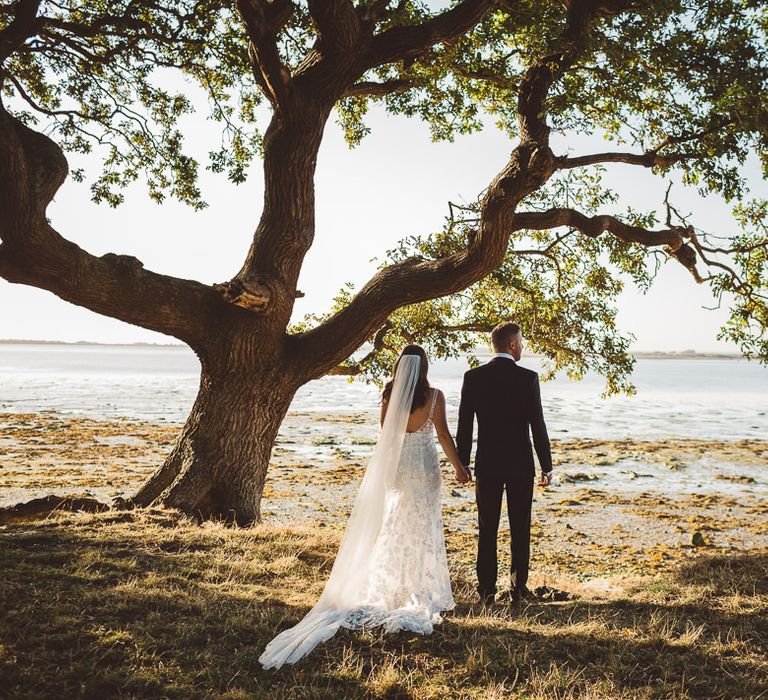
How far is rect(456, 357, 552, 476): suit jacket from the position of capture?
19.5 ft

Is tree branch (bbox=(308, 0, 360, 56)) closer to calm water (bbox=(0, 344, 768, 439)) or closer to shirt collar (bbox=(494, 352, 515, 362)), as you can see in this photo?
shirt collar (bbox=(494, 352, 515, 362))

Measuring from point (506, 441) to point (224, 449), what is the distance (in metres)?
4.22

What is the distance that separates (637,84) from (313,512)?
9437 mm

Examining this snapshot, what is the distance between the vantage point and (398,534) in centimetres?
595

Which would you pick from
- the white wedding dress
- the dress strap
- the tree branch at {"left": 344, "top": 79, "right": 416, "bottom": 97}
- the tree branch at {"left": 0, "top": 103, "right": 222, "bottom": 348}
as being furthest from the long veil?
the tree branch at {"left": 344, "top": 79, "right": 416, "bottom": 97}

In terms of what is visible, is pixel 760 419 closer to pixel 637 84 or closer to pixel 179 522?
pixel 637 84

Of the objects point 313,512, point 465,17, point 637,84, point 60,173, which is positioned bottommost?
point 313,512

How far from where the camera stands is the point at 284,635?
434 centimetres

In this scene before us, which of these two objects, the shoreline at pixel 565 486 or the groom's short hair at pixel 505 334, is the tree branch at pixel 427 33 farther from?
the shoreline at pixel 565 486

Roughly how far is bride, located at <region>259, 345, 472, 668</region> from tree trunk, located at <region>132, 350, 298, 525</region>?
2.92 meters

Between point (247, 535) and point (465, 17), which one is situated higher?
point (465, 17)

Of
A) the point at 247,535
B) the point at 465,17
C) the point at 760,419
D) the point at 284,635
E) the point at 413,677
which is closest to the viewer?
the point at 413,677

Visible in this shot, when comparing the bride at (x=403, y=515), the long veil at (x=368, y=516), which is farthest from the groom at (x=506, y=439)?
the long veil at (x=368, y=516)

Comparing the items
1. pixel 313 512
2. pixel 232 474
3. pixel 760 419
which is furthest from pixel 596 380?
pixel 232 474
